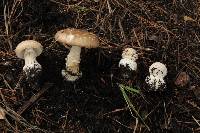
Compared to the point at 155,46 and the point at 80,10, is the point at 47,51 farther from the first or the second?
the point at 155,46

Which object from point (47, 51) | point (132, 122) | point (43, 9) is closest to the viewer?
point (132, 122)

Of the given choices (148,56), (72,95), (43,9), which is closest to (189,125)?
(148,56)

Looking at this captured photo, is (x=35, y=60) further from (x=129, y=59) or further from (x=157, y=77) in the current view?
(x=157, y=77)

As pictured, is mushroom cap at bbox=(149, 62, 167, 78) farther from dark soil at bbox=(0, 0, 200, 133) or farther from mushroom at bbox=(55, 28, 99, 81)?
mushroom at bbox=(55, 28, 99, 81)

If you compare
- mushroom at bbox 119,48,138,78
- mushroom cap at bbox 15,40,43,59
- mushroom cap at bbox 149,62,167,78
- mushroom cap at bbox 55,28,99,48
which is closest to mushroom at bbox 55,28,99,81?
mushroom cap at bbox 55,28,99,48

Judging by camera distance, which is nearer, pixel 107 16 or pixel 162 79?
pixel 162 79

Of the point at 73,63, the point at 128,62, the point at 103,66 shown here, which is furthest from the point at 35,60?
the point at 128,62
